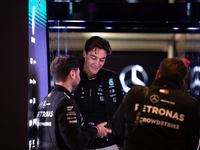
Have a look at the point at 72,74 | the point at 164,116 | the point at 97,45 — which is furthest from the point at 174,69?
the point at 97,45

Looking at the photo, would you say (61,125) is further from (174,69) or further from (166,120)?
(174,69)

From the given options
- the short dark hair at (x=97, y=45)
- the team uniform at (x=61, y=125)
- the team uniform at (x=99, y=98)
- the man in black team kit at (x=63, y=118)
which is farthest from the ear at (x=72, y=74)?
the short dark hair at (x=97, y=45)

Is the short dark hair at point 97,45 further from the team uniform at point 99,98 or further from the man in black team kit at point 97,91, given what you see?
the team uniform at point 99,98

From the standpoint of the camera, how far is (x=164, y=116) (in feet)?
5.68

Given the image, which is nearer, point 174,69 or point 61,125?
point 174,69

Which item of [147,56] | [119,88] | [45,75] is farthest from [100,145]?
[147,56]

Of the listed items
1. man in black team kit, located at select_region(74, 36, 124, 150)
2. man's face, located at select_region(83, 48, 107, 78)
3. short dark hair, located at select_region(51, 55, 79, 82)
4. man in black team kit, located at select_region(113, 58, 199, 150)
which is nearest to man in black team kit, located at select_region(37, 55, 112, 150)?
short dark hair, located at select_region(51, 55, 79, 82)

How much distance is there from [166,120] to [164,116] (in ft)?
0.10

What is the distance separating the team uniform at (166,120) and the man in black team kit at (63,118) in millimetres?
503

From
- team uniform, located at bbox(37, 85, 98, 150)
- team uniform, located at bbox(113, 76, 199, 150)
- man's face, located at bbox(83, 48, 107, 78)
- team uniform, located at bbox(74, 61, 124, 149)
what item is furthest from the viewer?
man's face, located at bbox(83, 48, 107, 78)

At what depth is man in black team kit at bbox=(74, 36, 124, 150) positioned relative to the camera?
9.80ft

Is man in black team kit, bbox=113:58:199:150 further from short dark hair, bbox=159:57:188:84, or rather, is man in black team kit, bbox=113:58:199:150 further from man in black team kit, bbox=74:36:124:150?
man in black team kit, bbox=74:36:124:150

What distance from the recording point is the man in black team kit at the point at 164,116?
5.65 feet

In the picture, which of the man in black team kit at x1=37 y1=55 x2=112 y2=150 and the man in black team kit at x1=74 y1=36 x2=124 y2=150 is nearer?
the man in black team kit at x1=37 y1=55 x2=112 y2=150
